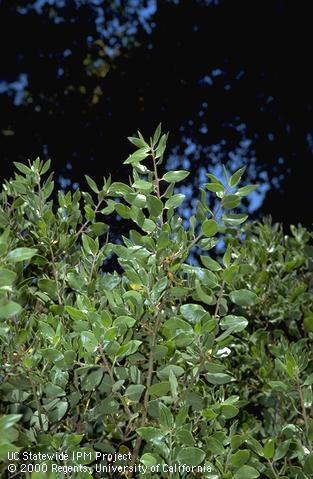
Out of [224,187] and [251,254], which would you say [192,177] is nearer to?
[251,254]

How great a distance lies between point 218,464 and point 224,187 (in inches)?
19.3

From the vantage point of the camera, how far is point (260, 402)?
190cm

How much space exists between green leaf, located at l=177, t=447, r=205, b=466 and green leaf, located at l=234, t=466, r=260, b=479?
138 millimetres

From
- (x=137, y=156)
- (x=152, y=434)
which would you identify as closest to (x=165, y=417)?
(x=152, y=434)

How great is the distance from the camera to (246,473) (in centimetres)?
109

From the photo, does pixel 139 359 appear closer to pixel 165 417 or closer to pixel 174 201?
pixel 165 417

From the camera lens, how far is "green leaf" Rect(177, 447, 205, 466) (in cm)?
98

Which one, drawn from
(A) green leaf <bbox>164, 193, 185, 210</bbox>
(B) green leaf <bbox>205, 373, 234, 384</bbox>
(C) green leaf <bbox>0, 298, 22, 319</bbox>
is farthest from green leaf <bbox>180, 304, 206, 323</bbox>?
(C) green leaf <bbox>0, 298, 22, 319</bbox>

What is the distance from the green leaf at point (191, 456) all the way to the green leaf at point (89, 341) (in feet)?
0.69

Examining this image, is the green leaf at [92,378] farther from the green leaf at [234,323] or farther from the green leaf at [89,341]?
the green leaf at [234,323]

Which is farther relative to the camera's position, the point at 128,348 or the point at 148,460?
the point at 128,348

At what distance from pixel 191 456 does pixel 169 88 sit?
3411mm

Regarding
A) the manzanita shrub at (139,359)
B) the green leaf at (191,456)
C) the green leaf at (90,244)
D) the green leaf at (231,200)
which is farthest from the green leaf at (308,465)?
the green leaf at (90,244)

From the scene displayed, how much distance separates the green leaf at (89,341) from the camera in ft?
3.37
